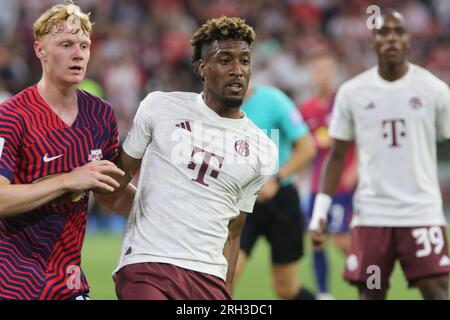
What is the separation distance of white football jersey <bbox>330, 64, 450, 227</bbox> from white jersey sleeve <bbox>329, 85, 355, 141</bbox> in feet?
0.23

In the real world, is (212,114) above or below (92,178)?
above

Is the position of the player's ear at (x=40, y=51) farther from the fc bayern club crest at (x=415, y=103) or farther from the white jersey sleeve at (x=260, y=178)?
the fc bayern club crest at (x=415, y=103)

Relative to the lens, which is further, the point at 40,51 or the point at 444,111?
the point at 444,111

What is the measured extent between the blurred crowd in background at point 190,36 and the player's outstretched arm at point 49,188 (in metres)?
12.6

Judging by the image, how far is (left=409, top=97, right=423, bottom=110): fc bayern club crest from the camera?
21.8 ft

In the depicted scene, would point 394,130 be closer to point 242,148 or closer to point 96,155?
point 242,148

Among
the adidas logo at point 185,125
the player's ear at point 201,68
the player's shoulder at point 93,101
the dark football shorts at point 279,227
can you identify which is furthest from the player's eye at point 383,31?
the player's shoulder at point 93,101

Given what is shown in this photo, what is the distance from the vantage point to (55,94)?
4.77 m

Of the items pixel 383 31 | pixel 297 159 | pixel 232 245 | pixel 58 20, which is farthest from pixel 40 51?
pixel 297 159

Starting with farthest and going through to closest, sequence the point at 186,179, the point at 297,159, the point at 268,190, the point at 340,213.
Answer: the point at 340,213 → the point at 297,159 → the point at 268,190 → the point at 186,179

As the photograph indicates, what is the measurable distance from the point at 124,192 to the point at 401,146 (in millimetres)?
2359

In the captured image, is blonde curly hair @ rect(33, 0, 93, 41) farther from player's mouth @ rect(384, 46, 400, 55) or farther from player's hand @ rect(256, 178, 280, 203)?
player's hand @ rect(256, 178, 280, 203)

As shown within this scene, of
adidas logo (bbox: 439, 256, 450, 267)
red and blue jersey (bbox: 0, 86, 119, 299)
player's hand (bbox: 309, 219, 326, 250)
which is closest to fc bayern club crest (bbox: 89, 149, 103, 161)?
red and blue jersey (bbox: 0, 86, 119, 299)

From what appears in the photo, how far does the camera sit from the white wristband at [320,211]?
6.80 m
